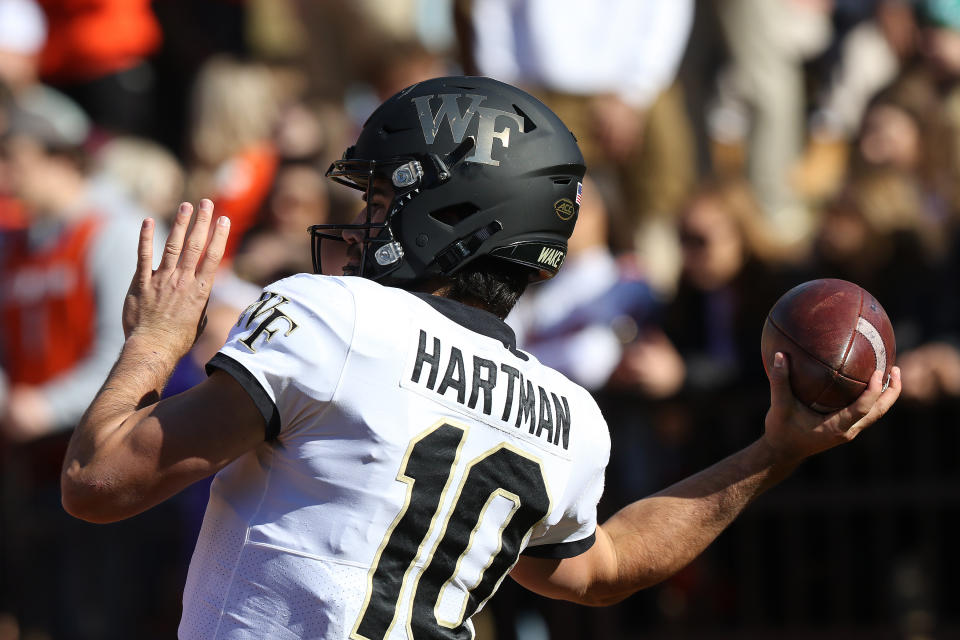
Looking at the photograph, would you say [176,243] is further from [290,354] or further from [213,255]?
[290,354]

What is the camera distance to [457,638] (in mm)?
3232

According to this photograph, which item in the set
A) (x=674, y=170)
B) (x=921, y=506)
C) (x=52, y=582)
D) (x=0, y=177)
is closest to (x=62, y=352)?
(x=52, y=582)

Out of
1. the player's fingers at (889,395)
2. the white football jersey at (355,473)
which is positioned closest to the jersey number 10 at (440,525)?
the white football jersey at (355,473)

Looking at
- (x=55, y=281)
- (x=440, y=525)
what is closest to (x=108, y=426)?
(x=440, y=525)

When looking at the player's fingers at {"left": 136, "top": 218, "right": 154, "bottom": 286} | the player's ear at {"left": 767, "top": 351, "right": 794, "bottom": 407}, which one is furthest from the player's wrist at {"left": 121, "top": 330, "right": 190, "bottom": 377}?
the player's ear at {"left": 767, "top": 351, "right": 794, "bottom": 407}

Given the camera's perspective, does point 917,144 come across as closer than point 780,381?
No

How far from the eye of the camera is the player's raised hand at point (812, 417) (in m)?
3.46

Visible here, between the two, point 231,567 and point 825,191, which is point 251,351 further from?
point 825,191

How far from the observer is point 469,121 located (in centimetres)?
336

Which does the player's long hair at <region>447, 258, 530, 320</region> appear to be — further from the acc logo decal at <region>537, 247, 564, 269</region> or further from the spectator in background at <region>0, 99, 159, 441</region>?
the spectator in background at <region>0, 99, 159, 441</region>

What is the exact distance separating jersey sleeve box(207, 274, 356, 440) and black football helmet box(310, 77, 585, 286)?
1.20ft

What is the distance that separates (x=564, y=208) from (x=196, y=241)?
0.92 meters

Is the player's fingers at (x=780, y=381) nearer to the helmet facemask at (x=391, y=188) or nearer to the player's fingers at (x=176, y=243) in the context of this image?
the helmet facemask at (x=391, y=188)

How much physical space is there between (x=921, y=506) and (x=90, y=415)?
4.66 m
